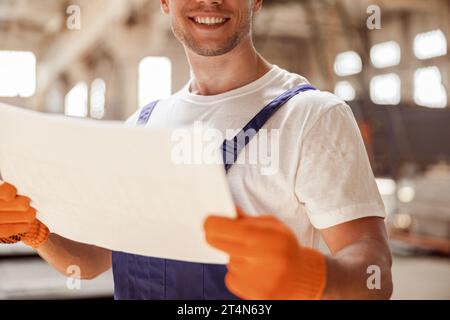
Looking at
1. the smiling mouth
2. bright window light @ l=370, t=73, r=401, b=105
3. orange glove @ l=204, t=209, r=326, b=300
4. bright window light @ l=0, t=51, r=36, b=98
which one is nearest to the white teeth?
the smiling mouth

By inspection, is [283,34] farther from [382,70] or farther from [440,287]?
[440,287]

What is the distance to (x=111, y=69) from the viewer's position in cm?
1326

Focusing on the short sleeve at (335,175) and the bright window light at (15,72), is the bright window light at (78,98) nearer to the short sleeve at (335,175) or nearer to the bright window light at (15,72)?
the bright window light at (15,72)

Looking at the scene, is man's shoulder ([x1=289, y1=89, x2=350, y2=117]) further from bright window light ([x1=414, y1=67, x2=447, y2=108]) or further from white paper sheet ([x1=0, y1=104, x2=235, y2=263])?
bright window light ([x1=414, y1=67, x2=447, y2=108])

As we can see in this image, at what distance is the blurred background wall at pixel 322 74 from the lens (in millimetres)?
5613

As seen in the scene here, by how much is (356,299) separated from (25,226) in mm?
616

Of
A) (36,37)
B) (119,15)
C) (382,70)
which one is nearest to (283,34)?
(382,70)

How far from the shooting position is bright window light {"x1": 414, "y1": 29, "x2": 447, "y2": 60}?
520 inches

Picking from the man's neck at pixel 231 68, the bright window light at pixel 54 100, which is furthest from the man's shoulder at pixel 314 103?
the bright window light at pixel 54 100

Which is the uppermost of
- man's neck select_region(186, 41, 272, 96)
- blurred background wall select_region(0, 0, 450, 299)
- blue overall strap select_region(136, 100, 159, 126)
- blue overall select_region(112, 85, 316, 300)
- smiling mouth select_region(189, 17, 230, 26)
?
blurred background wall select_region(0, 0, 450, 299)

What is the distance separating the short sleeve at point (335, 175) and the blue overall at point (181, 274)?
10 centimetres

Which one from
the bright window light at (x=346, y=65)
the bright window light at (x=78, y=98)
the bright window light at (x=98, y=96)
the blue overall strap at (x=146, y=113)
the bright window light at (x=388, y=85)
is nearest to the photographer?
the blue overall strap at (x=146, y=113)

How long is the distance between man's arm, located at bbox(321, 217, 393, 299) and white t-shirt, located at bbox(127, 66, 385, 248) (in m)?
0.02

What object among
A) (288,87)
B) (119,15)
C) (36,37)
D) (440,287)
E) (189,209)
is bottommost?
(440,287)
